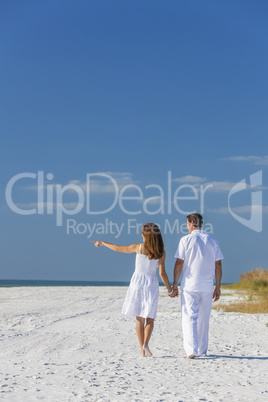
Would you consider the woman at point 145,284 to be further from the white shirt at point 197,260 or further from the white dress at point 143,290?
the white shirt at point 197,260

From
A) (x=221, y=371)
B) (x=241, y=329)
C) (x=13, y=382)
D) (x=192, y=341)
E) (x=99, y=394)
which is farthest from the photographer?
(x=241, y=329)

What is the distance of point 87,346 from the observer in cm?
899

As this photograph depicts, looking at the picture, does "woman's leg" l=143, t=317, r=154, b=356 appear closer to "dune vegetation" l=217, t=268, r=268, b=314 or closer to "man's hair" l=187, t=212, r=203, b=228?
"man's hair" l=187, t=212, r=203, b=228

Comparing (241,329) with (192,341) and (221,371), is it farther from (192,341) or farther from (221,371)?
(221,371)

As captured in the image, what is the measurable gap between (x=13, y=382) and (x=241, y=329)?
253 inches

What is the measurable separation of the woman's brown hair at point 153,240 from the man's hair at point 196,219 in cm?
57

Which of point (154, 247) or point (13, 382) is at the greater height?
point (154, 247)

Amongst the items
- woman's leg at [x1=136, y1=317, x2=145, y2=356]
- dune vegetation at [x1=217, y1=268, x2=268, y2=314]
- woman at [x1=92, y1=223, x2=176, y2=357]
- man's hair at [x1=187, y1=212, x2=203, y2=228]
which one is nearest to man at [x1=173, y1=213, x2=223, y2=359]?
man's hair at [x1=187, y1=212, x2=203, y2=228]

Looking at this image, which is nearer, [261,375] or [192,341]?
[261,375]

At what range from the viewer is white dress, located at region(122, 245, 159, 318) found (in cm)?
741

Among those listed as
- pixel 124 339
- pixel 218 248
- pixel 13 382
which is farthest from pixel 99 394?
pixel 124 339

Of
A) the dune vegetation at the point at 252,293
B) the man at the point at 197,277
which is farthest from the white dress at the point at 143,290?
the dune vegetation at the point at 252,293

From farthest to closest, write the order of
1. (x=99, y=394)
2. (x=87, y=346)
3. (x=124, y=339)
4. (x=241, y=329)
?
(x=241, y=329), (x=124, y=339), (x=87, y=346), (x=99, y=394)

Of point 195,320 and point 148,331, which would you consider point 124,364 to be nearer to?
point 148,331
